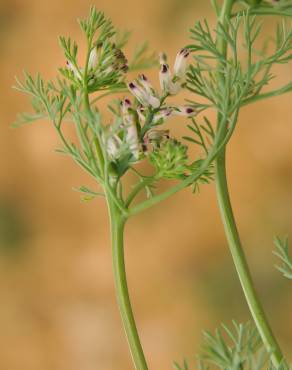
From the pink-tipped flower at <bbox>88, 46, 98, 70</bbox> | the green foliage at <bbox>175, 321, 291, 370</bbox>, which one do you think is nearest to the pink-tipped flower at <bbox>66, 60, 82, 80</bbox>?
the pink-tipped flower at <bbox>88, 46, 98, 70</bbox>

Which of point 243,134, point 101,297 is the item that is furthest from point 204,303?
point 243,134

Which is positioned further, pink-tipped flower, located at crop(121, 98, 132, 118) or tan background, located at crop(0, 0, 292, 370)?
tan background, located at crop(0, 0, 292, 370)

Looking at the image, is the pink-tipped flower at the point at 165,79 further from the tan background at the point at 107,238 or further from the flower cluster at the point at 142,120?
the tan background at the point at 107,238

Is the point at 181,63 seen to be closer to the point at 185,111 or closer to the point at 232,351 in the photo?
the point at 185,111

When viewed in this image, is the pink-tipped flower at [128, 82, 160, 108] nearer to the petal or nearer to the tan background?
the petal

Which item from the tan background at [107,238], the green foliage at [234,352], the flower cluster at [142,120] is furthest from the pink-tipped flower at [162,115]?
the tan background at [107,238]

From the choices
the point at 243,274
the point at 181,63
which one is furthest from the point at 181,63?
the point at 243,274
